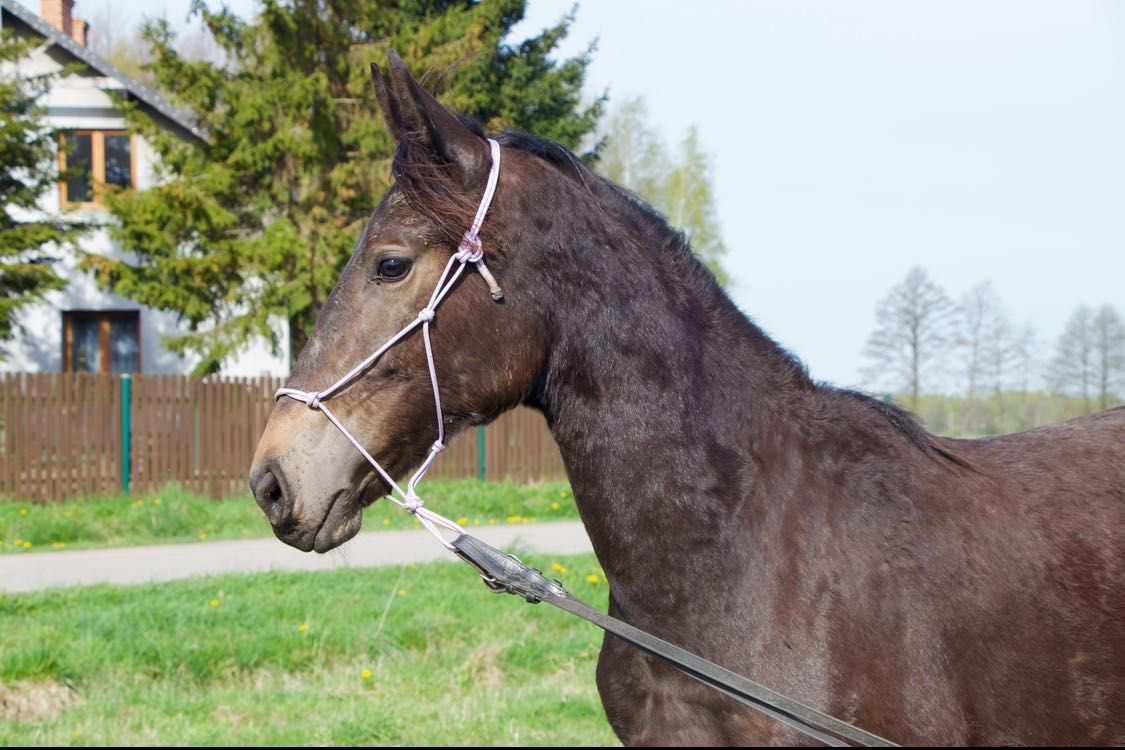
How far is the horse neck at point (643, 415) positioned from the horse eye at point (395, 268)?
39cm

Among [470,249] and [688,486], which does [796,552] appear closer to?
[688,486]

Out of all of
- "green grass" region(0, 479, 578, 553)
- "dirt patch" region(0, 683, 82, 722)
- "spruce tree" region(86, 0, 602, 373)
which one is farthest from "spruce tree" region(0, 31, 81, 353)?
"dirt patch" region(0, 683, 82, 722)

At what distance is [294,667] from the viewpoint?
615cm

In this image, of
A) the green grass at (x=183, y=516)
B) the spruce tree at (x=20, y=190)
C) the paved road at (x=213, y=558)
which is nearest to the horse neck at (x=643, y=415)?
the paved road at (x=213, y=558)

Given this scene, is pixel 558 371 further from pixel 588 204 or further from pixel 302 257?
pixel 302 257

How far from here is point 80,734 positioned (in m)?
5.05

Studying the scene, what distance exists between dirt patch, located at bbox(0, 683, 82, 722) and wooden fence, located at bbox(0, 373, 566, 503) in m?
9.17

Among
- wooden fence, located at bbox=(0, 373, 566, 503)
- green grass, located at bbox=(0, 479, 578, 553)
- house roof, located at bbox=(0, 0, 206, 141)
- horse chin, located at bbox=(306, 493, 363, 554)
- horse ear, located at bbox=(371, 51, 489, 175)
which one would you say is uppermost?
house roof, located at bbox=(0, 0, 206, 141)

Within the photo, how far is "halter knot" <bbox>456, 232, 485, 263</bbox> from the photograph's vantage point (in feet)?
8.28

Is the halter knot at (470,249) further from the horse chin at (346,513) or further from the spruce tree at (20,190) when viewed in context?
the spruce tree at (20,190)

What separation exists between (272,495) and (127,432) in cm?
1321

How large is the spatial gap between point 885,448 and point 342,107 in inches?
647

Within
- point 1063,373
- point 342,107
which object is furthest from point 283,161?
point 1063,373

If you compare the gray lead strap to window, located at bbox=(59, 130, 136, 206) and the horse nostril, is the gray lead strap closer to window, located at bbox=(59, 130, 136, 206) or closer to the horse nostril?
the horse nostril
